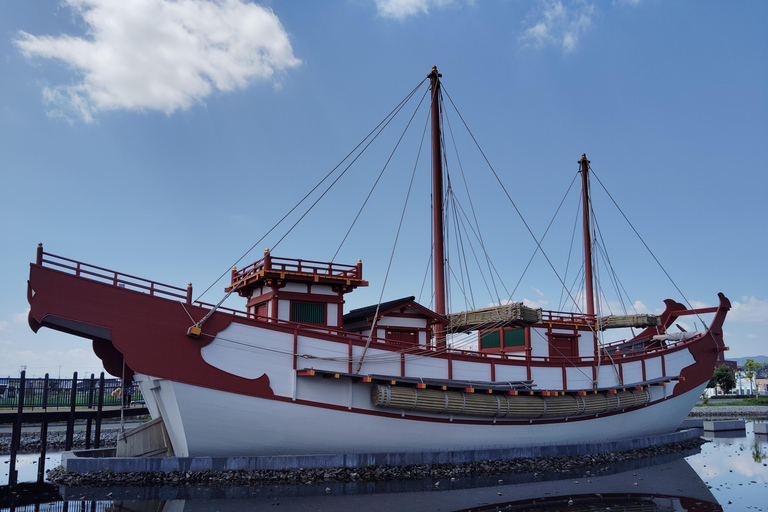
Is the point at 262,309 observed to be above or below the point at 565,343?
above

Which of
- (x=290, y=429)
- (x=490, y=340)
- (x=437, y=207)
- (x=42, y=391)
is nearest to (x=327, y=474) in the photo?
(x=290, y=429)

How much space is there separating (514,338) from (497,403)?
6.05 m

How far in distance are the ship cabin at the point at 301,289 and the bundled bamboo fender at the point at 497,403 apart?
2897mm

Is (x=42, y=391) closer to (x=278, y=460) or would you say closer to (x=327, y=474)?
(x=278, y=460)

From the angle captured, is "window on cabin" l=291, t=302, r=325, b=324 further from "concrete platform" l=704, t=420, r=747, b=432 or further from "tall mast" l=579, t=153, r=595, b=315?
"concrete platform" l=704, t=420, r=747, b=432

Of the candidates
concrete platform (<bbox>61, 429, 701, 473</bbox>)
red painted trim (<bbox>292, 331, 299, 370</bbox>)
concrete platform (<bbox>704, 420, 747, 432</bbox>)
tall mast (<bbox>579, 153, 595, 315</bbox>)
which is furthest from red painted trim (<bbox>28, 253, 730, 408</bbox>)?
concrete platform (<bbox>704, 420, 747, 432</bbox>)

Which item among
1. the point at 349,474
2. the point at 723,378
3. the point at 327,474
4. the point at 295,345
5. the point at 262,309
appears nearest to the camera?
the point at 327,474

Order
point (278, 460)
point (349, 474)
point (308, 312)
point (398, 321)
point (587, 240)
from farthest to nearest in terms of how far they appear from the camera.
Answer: point (587, 240)
point (398, 321)
point (308, 312)
point (349, 474)
point (278, 460)

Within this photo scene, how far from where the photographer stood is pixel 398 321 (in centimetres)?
1973

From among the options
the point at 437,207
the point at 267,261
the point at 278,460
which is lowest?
the point at 278,460

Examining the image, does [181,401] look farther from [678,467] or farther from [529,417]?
[678,467]

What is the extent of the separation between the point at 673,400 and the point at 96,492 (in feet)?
73.7

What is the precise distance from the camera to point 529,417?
19.1 meters

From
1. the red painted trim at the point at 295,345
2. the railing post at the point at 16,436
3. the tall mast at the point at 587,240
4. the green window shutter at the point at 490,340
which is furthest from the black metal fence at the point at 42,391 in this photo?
the tall mast at the point at 587,240
